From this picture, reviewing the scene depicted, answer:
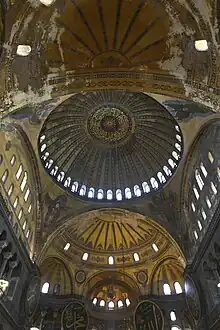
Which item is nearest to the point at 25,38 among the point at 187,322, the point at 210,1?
the point at 210,1

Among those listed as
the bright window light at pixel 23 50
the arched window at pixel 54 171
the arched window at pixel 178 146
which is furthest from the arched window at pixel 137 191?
the bright window light at pixel 23 50

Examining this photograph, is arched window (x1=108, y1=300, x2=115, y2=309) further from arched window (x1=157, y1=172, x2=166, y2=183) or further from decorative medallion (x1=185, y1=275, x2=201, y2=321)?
arched window (x1=157, y1=172, x2=166, y2=183)

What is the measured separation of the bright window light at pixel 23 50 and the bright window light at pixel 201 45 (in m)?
5.03

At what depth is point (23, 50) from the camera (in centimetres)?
1008

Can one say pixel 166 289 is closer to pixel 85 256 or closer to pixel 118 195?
pixel 85 256

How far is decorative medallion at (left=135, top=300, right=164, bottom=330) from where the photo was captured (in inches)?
592

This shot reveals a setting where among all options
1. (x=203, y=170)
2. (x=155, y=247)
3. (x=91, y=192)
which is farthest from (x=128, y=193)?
(x=203, y=170)

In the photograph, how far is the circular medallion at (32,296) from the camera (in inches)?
682

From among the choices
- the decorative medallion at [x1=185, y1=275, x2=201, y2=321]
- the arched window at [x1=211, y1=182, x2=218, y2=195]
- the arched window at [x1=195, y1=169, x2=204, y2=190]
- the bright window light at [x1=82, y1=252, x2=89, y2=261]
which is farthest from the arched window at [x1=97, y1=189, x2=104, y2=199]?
the arched window at [x1=211, y1=182, x2=218, y2=195]

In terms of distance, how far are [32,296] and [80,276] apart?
6.85m

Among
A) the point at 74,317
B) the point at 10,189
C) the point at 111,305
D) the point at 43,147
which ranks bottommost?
the point at 111,305

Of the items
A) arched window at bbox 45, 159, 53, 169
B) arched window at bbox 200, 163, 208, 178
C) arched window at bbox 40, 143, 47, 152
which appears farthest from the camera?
arched window at bbox 45, 159, 53, 169

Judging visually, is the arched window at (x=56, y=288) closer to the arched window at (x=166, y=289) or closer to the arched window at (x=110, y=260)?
the arched window at (x=110, y=260)

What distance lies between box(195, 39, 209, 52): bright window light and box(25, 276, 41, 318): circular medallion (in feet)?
47.0
